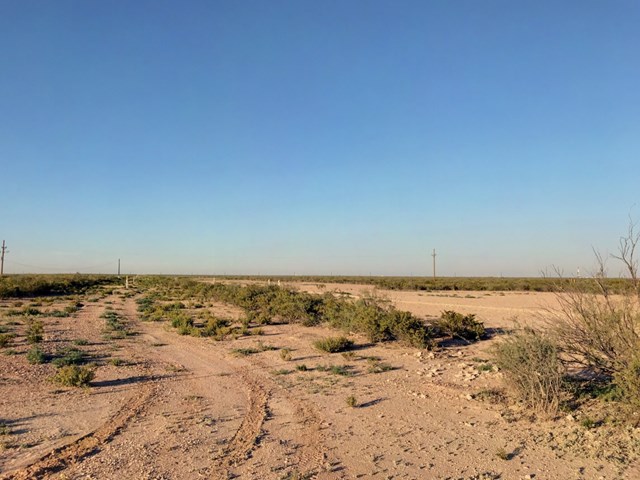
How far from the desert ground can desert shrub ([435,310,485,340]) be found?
3.06 m

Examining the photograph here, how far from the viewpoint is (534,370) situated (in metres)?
9.45

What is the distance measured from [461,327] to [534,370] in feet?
31.2

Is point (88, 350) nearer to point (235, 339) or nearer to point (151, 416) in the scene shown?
point (235, 339)

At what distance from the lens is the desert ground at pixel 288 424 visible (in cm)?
690

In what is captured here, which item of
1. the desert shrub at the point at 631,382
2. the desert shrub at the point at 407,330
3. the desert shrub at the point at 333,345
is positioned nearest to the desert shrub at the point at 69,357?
the desert shrub at the point at 333,345

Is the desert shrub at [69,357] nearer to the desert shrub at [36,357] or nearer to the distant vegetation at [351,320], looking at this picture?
the desert shrub at [36,357]

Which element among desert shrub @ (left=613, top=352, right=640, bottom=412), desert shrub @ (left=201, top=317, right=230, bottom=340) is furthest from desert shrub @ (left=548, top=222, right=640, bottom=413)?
desert shrub @ (left=201, top=317, right=230, bottom=340)

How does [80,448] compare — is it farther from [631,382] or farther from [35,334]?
[35,334]

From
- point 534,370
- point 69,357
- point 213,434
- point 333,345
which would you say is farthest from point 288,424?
point 69,357

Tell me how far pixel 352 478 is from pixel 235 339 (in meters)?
13.4

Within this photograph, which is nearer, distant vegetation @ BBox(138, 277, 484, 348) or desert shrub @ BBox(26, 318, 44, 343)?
desert shrub @ BBox(26, 318, 44, 343)

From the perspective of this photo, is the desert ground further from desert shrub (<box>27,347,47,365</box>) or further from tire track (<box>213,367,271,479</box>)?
desert shrub (<box>27,347,47,365</box>)

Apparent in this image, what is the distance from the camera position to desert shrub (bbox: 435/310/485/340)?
18.7 meters

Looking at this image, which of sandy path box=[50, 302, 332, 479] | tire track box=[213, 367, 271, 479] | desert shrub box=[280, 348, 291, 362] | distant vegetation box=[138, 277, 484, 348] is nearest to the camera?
sandy path box=[50, 302, 332, 479]
